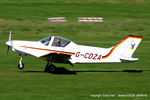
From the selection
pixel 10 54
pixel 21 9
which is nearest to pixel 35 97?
pixel 10 54

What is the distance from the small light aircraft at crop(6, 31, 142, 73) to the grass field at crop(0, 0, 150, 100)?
0.82 metres

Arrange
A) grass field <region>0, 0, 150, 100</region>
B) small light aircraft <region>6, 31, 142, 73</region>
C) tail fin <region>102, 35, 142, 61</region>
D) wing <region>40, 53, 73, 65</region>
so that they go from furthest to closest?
tail fin <region>102, 35, 142, 61</region> → small light aircraft <region>6, 31, 142, 73</region> → wing <region>40, 53, 73, 65</region> → grass field <region>0, 0, 150, 100</region>

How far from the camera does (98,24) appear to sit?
3612 cm

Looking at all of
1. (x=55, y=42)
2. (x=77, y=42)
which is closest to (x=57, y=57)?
(x=55, y=42)

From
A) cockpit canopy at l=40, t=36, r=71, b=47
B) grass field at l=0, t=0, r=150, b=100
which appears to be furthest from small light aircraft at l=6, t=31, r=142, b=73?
grass field at l=0, t=0, r=150, b=100

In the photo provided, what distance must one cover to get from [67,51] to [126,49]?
3354mm

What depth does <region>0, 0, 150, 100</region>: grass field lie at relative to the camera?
43.5 ft

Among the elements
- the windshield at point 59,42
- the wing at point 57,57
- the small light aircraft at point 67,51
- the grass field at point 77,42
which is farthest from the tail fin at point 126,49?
the windshield at point 59,42

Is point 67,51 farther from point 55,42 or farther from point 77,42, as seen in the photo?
point 77,42

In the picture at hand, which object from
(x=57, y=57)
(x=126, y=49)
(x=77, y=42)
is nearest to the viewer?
(x=57, y=57)

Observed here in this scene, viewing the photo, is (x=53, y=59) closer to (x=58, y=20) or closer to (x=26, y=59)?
(x=26, y=59)

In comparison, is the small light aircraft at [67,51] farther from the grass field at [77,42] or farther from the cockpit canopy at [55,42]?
the grass field at [77,42]

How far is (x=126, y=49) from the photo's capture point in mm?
17047

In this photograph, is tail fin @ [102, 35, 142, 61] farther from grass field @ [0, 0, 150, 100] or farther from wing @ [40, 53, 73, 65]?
wing @ [40, 53, 73, 65]
